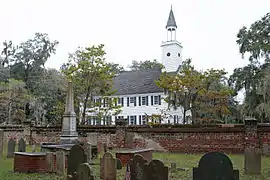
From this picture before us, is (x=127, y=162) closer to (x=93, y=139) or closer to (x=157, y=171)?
(x=157, y=171)

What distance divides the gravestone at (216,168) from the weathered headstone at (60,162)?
→ 19.1 feet

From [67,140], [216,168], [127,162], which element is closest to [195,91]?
[67,140]

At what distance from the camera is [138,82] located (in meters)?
44.8

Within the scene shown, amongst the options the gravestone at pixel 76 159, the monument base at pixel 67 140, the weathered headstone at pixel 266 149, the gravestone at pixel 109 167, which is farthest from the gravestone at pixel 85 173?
the weathered headstone at pixel 266 149

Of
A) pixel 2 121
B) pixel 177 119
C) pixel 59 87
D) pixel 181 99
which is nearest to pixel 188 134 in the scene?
pixel 181 99

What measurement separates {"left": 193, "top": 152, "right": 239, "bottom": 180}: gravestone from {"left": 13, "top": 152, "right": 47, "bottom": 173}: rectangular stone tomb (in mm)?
6931

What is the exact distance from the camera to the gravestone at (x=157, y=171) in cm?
640

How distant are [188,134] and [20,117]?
75.3 ft

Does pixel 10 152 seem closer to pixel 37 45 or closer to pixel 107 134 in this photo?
pixel 107 134

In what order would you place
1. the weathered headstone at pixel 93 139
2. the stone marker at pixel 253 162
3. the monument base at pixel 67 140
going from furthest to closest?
the weathered headstone at pixel 93 139 < the monument base at pixel 67 140 < the stone marker at pixel 253 162

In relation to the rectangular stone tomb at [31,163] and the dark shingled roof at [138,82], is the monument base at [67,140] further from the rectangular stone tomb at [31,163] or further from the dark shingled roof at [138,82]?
the dark shingled roof at [138,82]

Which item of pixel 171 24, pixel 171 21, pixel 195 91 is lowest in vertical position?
pixel 195 91

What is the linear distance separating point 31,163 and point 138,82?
33.8 m

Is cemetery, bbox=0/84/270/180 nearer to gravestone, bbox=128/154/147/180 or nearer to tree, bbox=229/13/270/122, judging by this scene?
gravestone, bbox=128/154/147/180
